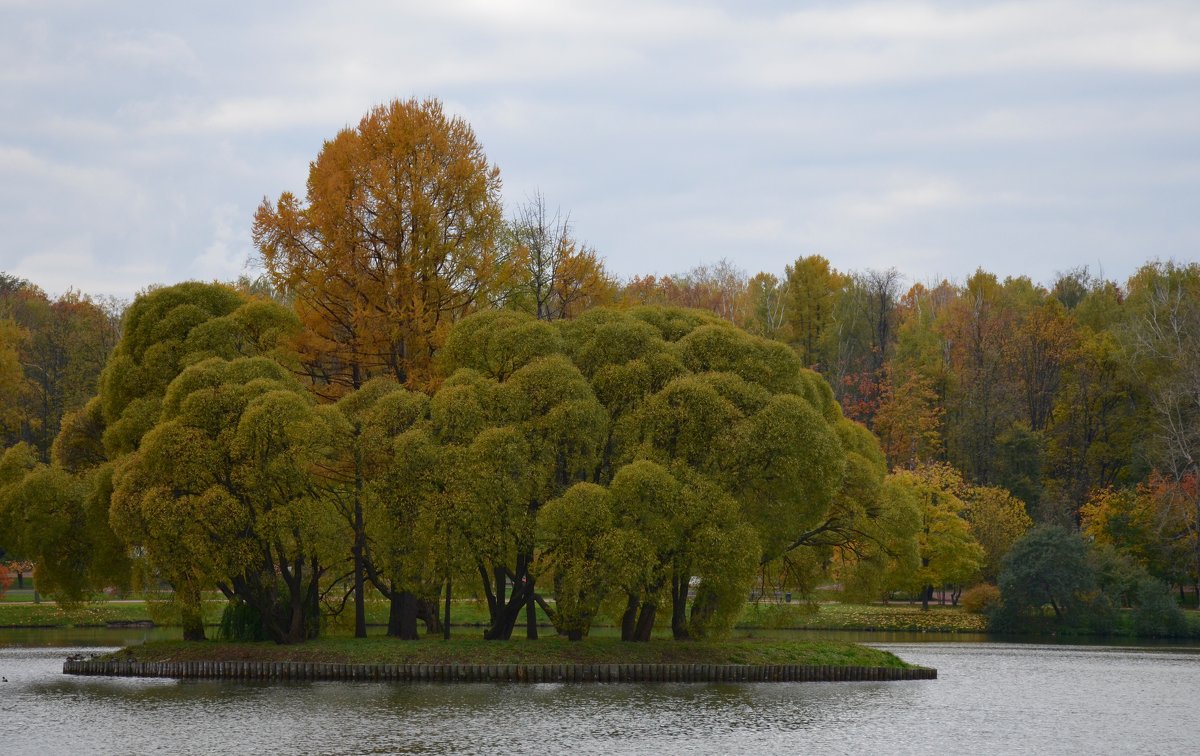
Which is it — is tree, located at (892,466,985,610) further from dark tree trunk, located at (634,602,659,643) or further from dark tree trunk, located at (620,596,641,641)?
dark tree trunk, located at (620,596,641,641)

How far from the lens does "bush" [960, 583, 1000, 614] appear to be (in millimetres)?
72500

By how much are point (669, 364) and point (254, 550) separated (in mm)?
15864

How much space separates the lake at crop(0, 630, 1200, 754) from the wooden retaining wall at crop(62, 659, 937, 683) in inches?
46.4

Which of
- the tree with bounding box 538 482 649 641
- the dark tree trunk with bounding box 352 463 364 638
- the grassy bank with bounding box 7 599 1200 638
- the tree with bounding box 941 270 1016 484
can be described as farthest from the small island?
the tree with bounding box 941 270 1016 484

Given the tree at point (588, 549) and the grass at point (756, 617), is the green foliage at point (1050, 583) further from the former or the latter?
the tree at point (588, 549)

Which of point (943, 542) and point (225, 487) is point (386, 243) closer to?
point (225, 487)

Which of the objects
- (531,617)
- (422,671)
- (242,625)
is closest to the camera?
(422,671)

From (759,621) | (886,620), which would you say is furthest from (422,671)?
(886,620)

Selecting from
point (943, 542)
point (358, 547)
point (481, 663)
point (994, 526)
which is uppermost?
point (994, 526)

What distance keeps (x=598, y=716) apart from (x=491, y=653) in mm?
10321

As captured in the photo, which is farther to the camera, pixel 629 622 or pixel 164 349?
pixel 164 349

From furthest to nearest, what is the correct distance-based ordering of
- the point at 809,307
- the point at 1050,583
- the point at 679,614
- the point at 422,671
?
the point at 809,307, the point at 1050,583, the point at 679,614, the point at 422,671

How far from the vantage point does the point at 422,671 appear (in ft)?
139

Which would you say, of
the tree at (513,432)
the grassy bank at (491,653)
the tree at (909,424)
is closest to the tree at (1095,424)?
the tree at (909,424)
